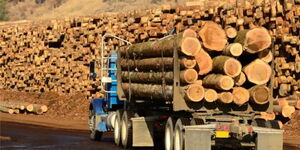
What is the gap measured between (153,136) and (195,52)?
439 cm

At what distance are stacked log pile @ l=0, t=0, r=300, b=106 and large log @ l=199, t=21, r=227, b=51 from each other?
0.02 m

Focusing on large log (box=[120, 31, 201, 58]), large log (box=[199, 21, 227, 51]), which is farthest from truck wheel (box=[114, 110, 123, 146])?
large log (box=[199, 21, 227, 51])

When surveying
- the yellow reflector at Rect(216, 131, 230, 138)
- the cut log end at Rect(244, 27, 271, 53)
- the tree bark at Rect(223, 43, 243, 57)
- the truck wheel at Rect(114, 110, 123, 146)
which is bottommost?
the truck wheel at Rect(114, 110, 123, 146)

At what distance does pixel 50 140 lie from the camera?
75.3 feet

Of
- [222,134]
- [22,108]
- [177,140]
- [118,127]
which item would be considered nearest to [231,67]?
[222,134]

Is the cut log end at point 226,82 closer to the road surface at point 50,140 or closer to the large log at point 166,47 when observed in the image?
the large log at point 166,47

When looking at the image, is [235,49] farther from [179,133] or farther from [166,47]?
[179,133]

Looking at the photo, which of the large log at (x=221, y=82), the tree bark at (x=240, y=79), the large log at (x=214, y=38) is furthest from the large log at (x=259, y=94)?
the large log at (x=214, y=38)

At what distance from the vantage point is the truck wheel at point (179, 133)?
16.7 meters

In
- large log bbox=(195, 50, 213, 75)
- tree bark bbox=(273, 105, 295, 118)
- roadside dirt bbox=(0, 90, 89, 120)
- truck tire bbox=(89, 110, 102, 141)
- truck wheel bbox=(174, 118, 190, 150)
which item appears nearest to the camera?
large log bbox=(195, 50, 213, 75)

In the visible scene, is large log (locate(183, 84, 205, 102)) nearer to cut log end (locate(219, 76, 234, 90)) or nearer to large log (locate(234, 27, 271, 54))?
cut log end (locate(219, 76, 234, 90))

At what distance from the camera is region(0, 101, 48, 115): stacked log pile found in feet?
121

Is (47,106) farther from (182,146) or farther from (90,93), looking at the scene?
(182,146)

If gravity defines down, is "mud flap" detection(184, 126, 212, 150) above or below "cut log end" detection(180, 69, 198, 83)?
below
